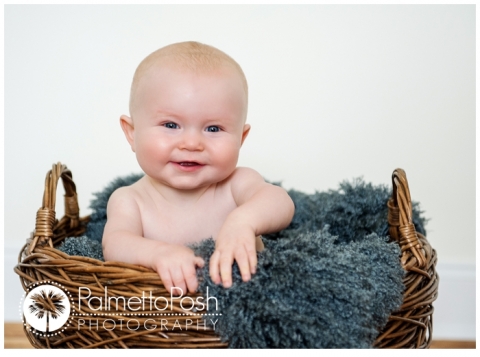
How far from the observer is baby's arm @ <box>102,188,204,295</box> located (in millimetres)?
1044

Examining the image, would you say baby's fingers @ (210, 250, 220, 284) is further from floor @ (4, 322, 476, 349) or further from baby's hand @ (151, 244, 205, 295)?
floor @ (4, 322, 476, 349)

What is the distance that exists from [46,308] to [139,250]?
0.75 ft

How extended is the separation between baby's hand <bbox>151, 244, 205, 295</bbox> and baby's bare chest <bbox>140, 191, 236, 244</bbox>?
304 millimetres

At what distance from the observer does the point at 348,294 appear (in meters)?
1.05

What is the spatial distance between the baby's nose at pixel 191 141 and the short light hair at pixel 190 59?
149mm

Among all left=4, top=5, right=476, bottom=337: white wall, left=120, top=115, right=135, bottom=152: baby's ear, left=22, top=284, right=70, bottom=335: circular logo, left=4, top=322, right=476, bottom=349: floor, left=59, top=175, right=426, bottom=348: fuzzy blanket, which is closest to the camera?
left=59, top=175, right=426, bottom=348: fuzzy blanket

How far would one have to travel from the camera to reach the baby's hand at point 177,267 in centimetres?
104

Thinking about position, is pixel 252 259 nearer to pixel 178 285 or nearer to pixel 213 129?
pixel 178 285

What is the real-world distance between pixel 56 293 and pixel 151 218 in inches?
13.6

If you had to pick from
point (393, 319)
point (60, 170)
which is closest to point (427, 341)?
point (393, 319)

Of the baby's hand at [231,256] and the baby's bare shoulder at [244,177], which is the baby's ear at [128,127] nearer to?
the baby's bare shoulder at [244,177]

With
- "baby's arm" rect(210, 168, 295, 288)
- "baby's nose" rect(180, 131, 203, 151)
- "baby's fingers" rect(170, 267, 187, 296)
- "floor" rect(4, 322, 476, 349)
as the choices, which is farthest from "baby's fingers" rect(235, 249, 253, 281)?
"floor" rect(4, 322, 476, 349)

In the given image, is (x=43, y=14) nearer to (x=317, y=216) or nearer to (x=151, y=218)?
(x=151, y=218)

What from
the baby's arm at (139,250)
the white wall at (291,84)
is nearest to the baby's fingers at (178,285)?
→ the baby's arm at (139,250)
